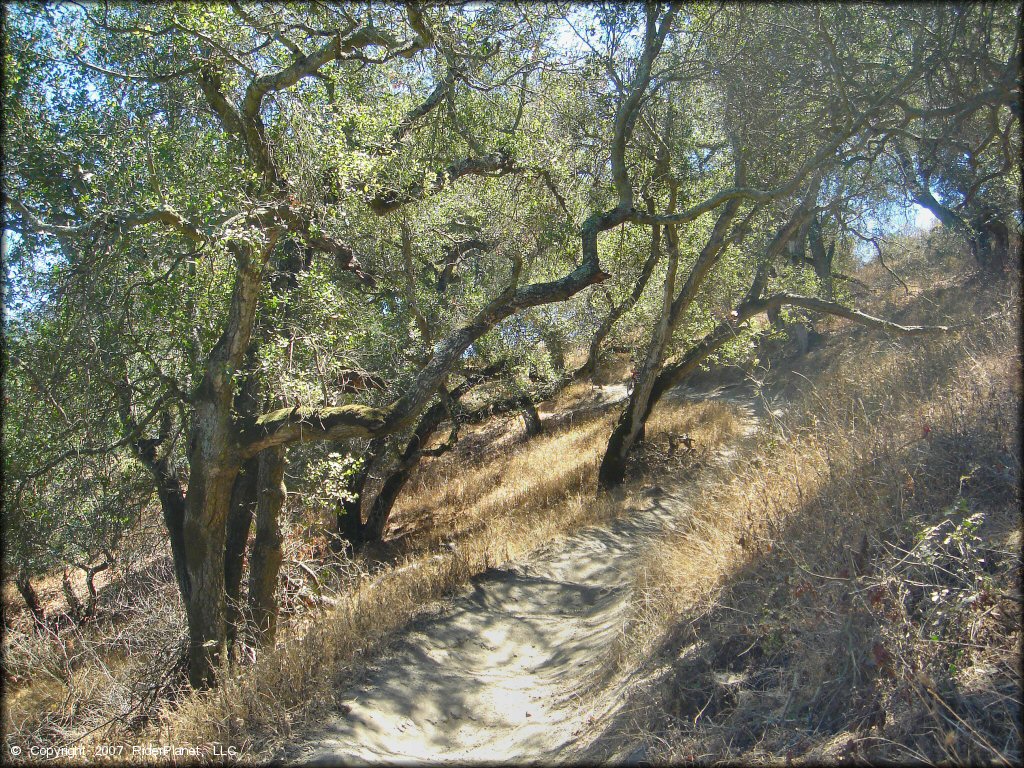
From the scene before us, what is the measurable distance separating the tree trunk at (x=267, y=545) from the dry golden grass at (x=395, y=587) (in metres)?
0.33

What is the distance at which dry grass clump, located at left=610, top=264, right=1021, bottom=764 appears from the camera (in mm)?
2918

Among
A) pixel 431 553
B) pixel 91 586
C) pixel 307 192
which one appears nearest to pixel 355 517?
pixel 431 553

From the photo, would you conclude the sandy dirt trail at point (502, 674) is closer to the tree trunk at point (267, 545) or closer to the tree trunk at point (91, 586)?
the tree trunk at point (267, 545)

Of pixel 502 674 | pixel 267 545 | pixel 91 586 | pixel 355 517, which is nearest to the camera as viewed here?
pixel 502 674

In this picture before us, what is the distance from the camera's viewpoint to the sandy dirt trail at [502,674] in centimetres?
433

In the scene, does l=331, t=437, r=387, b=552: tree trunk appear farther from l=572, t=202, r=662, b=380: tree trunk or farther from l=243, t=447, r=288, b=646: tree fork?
l=572, t=202, r=662, b=380: tree trunk

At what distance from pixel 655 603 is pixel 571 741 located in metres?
1.37

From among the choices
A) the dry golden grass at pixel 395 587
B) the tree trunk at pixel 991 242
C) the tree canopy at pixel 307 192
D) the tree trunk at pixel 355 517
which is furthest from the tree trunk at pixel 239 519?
the tree trunk at pixel 991 242

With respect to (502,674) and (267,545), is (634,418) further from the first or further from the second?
(267,545)

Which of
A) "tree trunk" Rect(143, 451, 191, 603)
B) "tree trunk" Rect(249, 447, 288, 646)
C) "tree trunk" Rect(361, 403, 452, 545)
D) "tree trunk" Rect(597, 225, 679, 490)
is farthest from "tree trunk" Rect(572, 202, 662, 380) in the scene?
"tree trunk" Rect(143, 451, 191, 603)

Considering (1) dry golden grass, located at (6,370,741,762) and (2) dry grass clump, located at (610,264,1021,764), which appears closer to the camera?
(2) dry grass clump, located at (610,264,1021,764)

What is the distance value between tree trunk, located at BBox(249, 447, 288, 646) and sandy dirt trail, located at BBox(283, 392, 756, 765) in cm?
163

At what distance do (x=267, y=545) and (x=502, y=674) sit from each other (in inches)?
108

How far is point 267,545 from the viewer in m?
6.52
